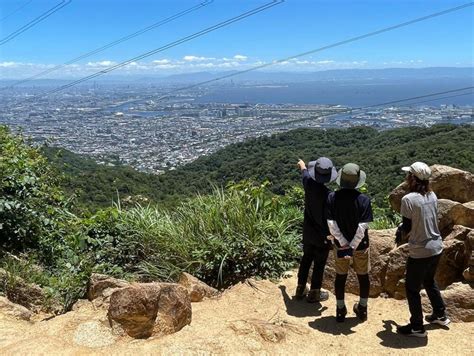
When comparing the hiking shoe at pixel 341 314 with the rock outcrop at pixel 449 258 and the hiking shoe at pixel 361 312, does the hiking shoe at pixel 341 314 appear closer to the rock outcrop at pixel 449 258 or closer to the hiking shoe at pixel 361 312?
the hiking shoe at pixel 361 312

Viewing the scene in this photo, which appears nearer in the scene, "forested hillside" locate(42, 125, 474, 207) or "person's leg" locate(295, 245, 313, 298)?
"person's leg" locate(295, 245, 313, 298)

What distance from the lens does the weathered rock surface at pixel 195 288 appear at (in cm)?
528

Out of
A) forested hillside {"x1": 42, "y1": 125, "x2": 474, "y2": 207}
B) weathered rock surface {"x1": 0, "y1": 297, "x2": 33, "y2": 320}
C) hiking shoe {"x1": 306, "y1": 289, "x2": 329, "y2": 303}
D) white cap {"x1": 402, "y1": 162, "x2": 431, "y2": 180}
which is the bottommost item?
forested hillside {"x1": 42, "y1": 125, "x2": 474, "y2": 207}

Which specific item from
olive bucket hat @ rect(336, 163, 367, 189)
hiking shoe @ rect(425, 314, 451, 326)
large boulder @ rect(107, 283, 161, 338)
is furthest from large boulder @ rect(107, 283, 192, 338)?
hiking shoe @ rect(425, 314, 451, 326)

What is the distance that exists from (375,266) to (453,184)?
155cm

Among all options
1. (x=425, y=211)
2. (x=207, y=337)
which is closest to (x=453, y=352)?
(x=425, y=211)

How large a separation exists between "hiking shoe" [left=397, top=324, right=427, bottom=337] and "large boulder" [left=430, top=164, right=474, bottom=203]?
2286 millimetres

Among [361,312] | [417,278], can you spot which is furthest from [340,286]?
[417,278]

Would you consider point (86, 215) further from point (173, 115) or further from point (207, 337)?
point (173, 115)

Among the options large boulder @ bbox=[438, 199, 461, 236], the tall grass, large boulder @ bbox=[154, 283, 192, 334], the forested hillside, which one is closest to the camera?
large boulder @ bbox=[154, 283, 192, 334]

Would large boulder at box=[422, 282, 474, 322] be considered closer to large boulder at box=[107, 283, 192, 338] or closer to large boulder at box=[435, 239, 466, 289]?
large boulder at box=[435, 239, 466, 289]

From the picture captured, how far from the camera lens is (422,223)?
13.6ft

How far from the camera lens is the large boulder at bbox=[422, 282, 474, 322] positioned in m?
4.66

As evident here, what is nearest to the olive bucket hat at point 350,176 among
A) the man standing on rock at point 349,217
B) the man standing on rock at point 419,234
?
the man standing on rock at point 349,217
